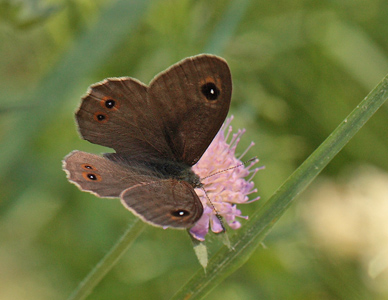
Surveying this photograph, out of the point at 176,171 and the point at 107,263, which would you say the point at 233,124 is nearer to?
the point at 176,171

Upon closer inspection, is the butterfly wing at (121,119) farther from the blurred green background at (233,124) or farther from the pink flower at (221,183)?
the blurred green background at (233,124)

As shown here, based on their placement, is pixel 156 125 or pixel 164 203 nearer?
pixel 164 203

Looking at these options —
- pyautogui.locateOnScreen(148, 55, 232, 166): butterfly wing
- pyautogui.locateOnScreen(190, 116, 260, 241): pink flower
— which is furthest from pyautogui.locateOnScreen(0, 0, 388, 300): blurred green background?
pyautogui.locateOnScreen(148, 55, 232, 166): butterfly wing

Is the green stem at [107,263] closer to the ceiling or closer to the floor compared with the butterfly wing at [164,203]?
closer to the floor

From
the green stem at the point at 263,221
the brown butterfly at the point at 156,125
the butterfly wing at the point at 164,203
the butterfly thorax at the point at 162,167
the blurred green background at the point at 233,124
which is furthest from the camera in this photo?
the blurred green background at the point at 233,124

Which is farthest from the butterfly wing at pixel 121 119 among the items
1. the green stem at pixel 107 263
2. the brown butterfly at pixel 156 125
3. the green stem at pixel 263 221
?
the green stem at pixel 263 221

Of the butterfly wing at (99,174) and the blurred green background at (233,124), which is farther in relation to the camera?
the blurred green background at (233,124)

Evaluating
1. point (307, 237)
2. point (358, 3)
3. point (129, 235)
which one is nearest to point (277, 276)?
point (307, 237)

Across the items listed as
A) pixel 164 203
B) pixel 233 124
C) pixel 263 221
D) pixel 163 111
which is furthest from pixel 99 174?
pixel 233 124
